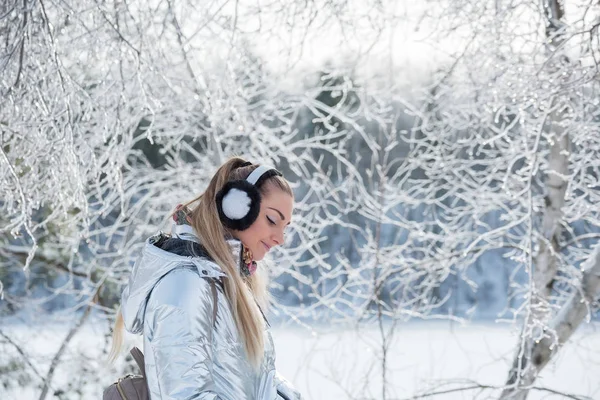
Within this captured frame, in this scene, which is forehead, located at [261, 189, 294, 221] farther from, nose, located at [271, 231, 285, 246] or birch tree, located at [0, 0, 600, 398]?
birch tree, located at [0, 0, 600, 398]

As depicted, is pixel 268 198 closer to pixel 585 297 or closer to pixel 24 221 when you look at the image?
pixel 24 221

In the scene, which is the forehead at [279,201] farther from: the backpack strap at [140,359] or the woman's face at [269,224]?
the backpack strap at [140,359]

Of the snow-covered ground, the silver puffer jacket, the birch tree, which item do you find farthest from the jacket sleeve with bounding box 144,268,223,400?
the snow-covered ground

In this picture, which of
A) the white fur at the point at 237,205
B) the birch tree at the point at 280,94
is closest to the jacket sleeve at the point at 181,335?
the white fur at the point at 237,205

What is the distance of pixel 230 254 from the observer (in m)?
1.97

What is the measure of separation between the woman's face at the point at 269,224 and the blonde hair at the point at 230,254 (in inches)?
0.8

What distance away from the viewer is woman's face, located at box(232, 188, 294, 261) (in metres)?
2.06

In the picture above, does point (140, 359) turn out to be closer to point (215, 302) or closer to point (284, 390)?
point (215, 302)

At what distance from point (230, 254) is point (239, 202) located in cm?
12

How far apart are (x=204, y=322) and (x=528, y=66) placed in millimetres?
2907

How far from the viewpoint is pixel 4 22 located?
9.53 ft

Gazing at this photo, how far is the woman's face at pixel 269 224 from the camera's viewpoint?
81.0 inches

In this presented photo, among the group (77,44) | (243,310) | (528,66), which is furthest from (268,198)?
(528,66)

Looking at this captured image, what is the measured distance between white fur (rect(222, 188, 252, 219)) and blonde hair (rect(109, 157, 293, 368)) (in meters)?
0.03
